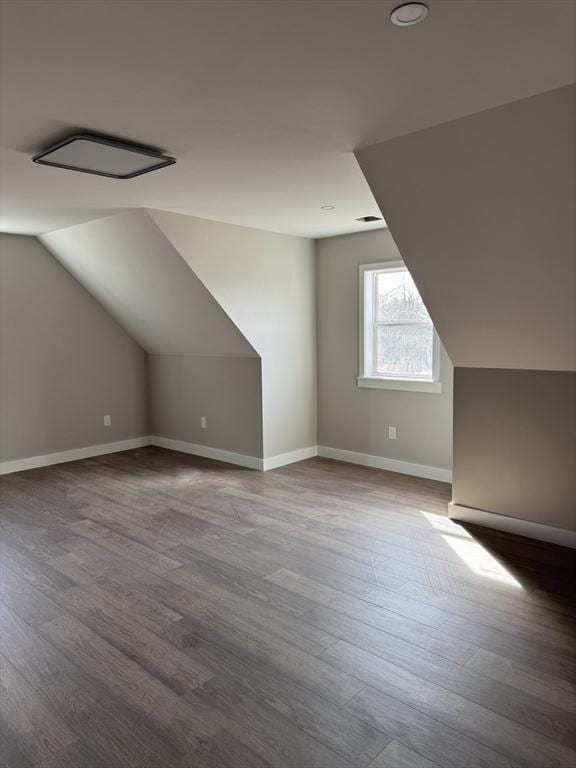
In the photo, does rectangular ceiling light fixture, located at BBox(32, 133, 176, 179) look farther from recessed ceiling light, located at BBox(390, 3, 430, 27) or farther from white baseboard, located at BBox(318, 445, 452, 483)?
white baseboard, located at BBox(318, 445, 452, 483)

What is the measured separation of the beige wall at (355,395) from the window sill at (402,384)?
0.04 metres

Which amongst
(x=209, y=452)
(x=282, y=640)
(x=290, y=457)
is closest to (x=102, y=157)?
(x=282, y=640)

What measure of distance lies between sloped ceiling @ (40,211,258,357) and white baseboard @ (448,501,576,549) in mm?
2351

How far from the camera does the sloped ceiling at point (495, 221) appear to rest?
2318mm

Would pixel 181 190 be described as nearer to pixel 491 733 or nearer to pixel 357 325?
pixel 357 325

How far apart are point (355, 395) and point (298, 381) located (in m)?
0.60

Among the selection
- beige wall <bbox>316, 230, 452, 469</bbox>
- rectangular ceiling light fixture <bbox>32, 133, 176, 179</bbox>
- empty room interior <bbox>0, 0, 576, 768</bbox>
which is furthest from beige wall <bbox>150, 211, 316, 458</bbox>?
rectangular ceiling light fixture <bbox>32, 133, 176, 179</bbox>

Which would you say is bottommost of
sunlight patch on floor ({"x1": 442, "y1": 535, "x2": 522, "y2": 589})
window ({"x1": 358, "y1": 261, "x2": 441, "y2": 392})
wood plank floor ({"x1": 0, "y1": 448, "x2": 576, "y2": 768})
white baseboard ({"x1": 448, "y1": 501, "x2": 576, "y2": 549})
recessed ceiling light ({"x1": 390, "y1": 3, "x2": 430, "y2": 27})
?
wood plank floor ({"x1": 0, "y1": 448, "x2": 576, "y2": 768})

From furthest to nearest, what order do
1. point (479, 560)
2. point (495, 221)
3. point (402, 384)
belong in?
point (402, 384), point (479, 560), point (495, 221)

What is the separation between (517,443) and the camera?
359 cm

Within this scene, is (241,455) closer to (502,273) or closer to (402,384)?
(402,384)

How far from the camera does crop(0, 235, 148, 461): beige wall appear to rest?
532cm

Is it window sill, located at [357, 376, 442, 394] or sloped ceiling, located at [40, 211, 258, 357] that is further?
window sill, located at [357, 376, 442, 394]

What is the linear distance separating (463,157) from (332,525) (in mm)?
2465
